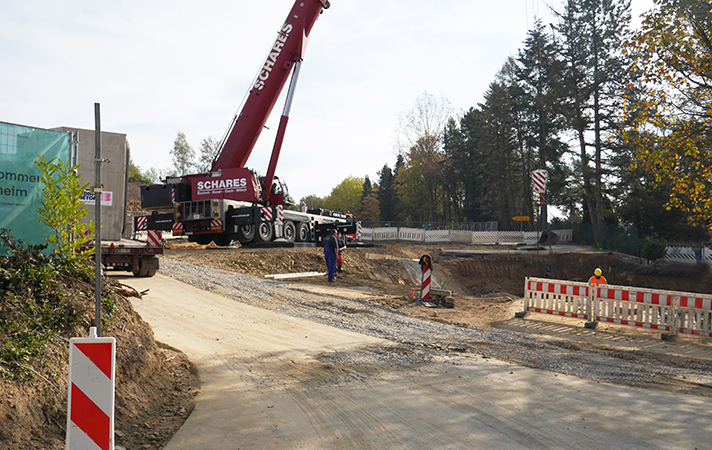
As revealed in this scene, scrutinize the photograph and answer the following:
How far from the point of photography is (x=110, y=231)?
1251 centimetres

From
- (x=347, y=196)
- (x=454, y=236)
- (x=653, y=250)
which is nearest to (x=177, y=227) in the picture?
(x=454, y=236)

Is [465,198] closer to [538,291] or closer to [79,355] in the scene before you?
[538,291]

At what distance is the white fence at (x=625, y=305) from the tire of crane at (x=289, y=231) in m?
11.1

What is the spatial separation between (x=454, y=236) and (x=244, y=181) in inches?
1095

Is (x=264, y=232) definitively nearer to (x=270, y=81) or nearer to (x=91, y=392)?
(x=270, y=81)

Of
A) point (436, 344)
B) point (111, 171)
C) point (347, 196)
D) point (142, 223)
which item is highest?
point (347, 196)

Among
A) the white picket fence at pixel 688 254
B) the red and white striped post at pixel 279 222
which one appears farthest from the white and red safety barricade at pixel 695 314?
the white picket fence at pixel 688 254

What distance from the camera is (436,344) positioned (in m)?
9.11

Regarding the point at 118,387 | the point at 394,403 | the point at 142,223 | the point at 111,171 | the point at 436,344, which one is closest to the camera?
the point at 118,387

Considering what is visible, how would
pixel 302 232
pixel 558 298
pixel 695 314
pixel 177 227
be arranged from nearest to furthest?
pixel 695 314 < pixel 558 298 < pixel 177 227 < pixel 302 232

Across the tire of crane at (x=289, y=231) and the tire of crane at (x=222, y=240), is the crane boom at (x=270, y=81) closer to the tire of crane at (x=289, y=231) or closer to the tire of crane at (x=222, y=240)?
the tire of crane at (x=222, y=240)

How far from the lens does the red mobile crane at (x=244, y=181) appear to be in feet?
65.4

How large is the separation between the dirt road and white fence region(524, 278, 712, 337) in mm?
6902

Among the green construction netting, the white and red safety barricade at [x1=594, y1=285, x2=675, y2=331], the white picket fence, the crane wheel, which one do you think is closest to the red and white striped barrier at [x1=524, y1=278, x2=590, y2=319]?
the white and red safety barricade at [x1=594, y1=285, x2=675, y2=331]
